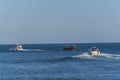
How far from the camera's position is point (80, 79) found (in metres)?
75.7

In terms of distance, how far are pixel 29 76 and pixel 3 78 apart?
4659 millimetres

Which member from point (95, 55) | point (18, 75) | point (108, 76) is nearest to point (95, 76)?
point (108, 76)

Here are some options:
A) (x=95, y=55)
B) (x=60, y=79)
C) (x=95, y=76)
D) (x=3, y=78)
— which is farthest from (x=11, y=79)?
(x=95, y=55)

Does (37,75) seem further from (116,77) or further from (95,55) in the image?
(95,55)

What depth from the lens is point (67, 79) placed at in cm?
7569

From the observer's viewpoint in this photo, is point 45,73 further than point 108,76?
Yes

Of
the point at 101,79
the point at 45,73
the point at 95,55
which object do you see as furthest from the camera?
the point at 95,55

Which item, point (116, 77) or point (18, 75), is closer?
point (116, 77)

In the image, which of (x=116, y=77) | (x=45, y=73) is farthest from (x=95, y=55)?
(x=116, y=77)

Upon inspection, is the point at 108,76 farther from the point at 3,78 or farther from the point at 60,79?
the point at 3,78

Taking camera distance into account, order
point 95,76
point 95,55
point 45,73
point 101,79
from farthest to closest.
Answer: point 95,55
point 45,73
point 95,76
point 101,79

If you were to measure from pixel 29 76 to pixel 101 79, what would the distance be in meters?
13.5

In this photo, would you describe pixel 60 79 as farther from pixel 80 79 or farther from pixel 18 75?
pixel 18 75

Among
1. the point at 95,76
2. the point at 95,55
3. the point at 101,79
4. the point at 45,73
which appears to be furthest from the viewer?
the point at 95,55
